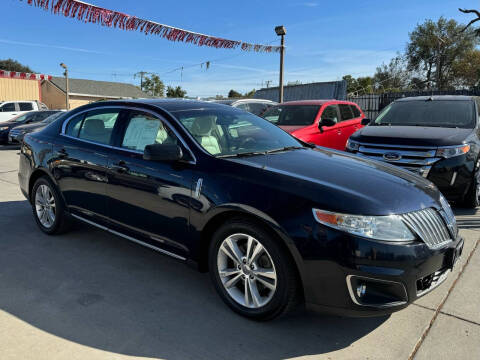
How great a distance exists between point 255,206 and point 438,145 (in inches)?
146

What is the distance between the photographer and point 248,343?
8.46ft

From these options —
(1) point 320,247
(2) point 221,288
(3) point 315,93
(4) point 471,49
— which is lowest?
(2) point 221,288

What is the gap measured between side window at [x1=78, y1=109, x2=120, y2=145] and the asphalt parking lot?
123cm

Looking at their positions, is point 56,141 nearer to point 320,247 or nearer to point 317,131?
point 320,247

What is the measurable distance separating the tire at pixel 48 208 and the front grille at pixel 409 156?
12.9 feet

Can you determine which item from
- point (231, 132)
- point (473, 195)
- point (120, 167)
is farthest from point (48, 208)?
point (473, 195)

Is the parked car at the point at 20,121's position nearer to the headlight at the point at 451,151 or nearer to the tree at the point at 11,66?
the headlight at the point at 451,151

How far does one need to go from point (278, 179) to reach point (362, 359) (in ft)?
4.10

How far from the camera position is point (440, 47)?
4359 centimetres

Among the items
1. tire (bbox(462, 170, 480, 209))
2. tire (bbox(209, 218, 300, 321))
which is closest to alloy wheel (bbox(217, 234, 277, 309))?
tire (bbox(209, 218, 300, 321))

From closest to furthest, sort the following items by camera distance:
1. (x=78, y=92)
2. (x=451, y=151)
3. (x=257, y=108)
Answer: (x=451, y=151) < (x=257, y=108) < (x=78, y=92)

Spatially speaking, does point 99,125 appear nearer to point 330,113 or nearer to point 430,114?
point 430,114

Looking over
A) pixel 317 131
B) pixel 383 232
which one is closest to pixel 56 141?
pixel 383 232

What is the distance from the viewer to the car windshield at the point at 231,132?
133 inches
